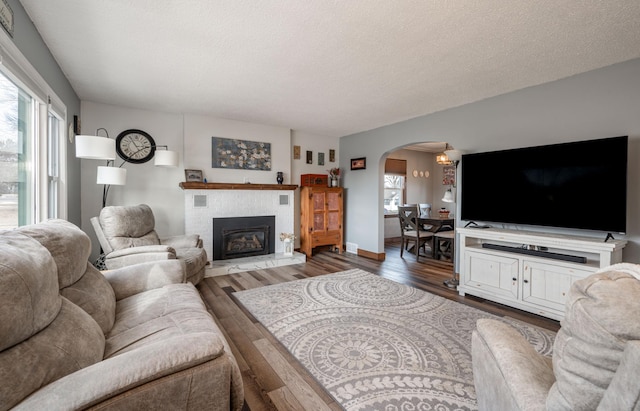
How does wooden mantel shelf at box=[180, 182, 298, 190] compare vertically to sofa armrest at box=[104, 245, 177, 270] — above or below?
above

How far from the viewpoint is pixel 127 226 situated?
3.22m

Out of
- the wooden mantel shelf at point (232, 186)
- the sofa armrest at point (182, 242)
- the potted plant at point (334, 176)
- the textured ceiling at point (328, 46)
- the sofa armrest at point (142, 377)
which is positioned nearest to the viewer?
the sofa armrest at point (142, 377)

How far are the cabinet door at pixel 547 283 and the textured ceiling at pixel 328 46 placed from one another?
1.94m

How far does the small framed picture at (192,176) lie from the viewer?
453cm

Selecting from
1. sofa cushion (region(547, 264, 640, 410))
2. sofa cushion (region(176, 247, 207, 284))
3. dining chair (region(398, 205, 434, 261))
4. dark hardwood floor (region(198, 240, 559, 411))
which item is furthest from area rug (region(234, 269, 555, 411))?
dining chair (region(398, 205, 434, 261))

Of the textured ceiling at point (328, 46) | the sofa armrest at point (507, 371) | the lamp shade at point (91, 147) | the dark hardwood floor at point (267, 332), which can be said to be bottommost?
the dark hardwood floor at point (267, 332)

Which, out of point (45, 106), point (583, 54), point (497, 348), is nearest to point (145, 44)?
point (45, 106)

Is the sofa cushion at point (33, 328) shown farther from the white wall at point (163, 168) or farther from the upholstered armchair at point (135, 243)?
the white wall at point (163, 168)

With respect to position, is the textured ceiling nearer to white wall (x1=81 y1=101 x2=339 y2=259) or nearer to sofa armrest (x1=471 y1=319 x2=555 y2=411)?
white wall (x1=81 y1=101 x2=339 y2=259)

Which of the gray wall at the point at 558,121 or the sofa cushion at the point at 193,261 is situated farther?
the sofa cushion at the point at 193,261

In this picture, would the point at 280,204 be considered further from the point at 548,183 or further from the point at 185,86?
the point at 548,183

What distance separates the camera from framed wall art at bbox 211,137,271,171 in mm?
4793

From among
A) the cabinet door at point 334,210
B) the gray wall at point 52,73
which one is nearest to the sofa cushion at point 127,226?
the gray wall at point 52,73

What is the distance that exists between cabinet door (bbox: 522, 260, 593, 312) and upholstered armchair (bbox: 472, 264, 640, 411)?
7.30 feet
